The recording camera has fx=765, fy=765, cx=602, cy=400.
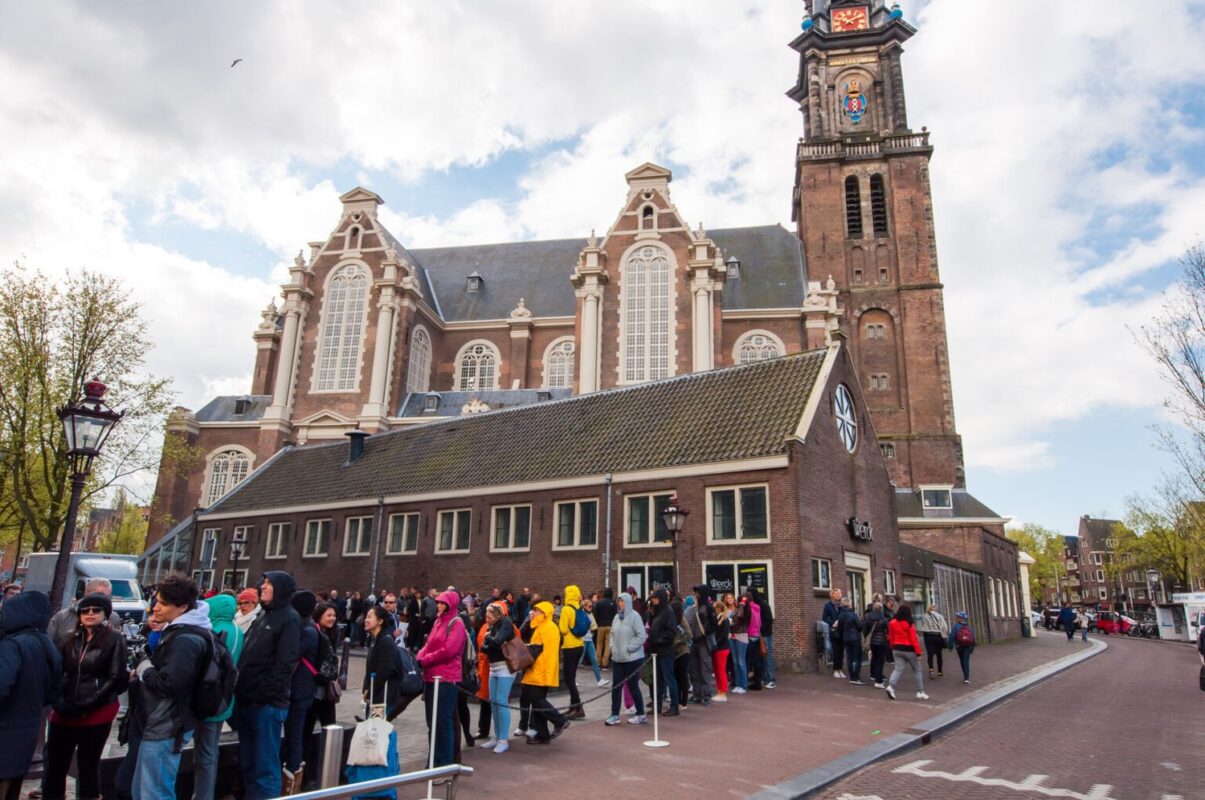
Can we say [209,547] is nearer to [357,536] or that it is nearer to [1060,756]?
[357,536]

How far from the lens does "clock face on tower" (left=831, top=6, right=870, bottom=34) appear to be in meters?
→ 54.6

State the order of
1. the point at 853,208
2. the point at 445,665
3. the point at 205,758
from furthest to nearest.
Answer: the point at 853,208
the point at 445,665
the point at 205,758

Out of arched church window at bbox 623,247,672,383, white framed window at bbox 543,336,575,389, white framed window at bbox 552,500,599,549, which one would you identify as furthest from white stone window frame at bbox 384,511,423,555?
white framed window at bbox 543,336,575,389

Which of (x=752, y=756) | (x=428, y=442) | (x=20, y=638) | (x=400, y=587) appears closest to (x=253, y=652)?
(x=20, y=638)

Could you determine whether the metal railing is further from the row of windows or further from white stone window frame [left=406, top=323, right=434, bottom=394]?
white stone window frame [left=406, top=323, right=434, bottom=394]

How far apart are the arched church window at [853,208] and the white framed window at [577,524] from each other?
34.8 m

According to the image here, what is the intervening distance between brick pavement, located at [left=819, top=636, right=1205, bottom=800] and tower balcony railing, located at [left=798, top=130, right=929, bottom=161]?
40620 mm

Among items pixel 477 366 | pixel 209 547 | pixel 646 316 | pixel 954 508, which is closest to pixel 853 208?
pixel 646 316

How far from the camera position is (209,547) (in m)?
31.5

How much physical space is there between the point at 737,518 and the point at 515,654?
9.77 m

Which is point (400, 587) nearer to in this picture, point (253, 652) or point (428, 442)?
point (428, 442)

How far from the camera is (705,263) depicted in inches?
1636

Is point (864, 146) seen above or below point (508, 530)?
above

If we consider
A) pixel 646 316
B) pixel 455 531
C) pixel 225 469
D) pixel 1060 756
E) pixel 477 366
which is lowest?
pixel 1060 756
